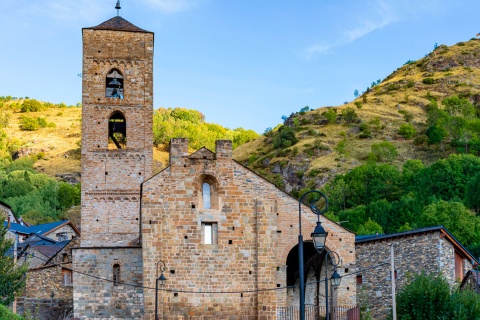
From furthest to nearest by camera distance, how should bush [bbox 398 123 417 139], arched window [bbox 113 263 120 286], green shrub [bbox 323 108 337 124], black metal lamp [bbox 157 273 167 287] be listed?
1. green shrub [bbox 323 108 337 124]
2. bush [bbox 398 123 417 139]
3. arched window [bbox 113 263 120 286]
4. black metal lamp [bbox 157 273 167 287]

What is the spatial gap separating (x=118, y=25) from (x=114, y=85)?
4017 mm

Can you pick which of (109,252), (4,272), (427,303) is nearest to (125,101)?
(109,252)

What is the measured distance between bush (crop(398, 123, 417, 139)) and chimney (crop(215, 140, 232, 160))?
9416cm

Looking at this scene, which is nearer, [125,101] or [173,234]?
[173,234]

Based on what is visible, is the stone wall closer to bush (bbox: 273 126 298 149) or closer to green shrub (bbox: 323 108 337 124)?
bush (bbox: 273 126 298 149)

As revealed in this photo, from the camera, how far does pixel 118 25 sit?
48.8 metres

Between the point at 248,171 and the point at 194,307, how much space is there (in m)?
6.84

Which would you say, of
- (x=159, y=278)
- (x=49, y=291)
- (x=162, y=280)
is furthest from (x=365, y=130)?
(x=159, y=278)

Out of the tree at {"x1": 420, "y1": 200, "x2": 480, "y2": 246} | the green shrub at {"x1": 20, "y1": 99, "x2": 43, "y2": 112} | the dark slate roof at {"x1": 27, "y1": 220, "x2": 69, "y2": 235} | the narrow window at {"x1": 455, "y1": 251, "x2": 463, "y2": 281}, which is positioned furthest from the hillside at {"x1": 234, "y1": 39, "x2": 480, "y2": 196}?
the narrow window at {"x1": 455, "y1": 251, "x2": 463, "y2": 281}

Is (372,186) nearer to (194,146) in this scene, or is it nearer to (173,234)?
(194,146)

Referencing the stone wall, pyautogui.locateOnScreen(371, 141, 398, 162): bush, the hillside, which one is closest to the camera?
the stone wall

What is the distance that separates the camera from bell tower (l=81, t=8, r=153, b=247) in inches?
1779

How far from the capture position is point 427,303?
114ft

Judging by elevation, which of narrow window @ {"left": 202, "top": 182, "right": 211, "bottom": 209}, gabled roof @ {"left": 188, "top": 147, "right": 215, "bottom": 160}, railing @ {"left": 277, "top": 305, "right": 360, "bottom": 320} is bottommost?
railing @ {"left": 277, "top": 305, "right": 360, "bottom": 320}
